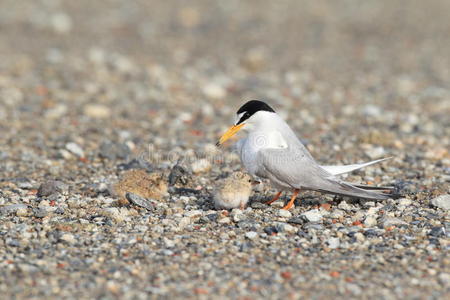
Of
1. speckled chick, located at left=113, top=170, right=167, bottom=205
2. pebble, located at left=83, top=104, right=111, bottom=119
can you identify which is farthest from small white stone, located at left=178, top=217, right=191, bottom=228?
pebble, located at left=83, top=104, right=111, bottom=119

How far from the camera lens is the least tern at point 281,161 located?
16.8ft

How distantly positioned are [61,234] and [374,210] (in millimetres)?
2340

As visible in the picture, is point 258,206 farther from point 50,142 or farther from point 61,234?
point 50,142

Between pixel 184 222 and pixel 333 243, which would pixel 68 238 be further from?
pixel 333 243

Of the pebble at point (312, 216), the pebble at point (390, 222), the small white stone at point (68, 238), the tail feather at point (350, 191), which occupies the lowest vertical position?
the small white stone at point (68, 238)

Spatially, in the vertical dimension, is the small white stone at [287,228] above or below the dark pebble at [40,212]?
above

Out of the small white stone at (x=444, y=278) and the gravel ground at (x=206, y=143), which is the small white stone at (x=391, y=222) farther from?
the small white stone at (x=444, y=278)

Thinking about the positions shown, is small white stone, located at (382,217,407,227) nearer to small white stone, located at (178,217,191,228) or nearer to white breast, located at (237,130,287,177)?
white breast, located at (237,130,287,177)

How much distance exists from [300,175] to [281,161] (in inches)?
7.0

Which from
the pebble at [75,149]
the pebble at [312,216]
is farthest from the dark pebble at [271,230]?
the pebble at [75,149]

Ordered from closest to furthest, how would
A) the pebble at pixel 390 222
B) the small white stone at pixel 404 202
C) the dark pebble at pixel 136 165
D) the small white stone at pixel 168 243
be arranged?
the small white stone at pixel 168 243
the pebble at pixel 390 222
the small white stone at pixel 404 202
the dark pebble at pixel 136 165

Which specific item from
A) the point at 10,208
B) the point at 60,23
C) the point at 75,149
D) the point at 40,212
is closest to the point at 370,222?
the point at 40,212

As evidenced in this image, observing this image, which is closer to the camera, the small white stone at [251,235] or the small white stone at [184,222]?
the small white stone at [251,235]

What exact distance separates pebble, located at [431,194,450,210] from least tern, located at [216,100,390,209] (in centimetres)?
42
